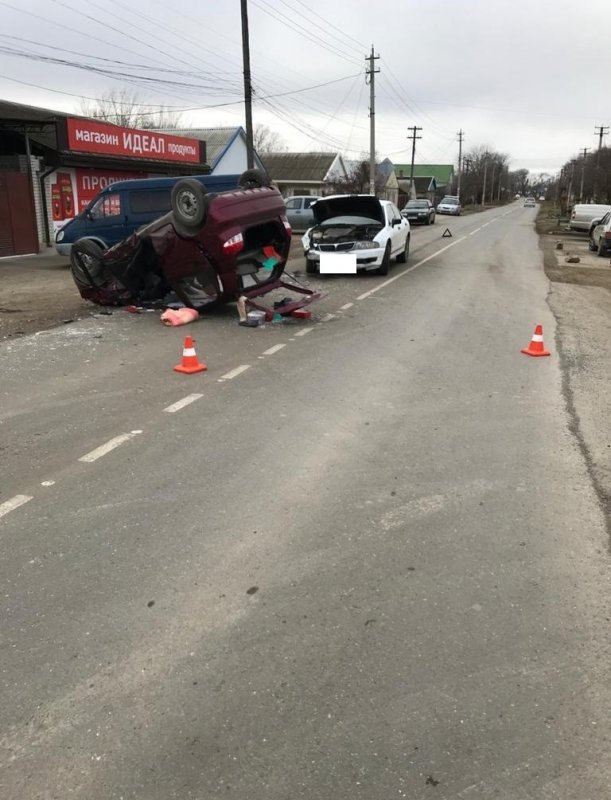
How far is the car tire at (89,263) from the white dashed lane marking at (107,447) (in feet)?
20.5

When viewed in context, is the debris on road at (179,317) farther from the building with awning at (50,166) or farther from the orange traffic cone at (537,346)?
the building with awning at (50,166)

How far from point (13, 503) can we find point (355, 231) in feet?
40.9

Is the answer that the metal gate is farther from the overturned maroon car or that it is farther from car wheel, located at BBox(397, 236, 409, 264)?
car wheel, located at BBox(397, 236, 409, 264)

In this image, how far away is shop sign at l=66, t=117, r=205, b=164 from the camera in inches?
808

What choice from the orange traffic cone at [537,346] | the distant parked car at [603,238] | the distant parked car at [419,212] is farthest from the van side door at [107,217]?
the distant parked car at [419,212]

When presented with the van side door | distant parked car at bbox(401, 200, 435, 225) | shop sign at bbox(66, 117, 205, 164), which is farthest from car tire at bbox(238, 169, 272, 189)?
distant parked car at bbox(401, 200, 435, 225)

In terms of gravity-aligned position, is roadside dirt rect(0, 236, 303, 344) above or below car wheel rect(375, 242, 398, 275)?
below


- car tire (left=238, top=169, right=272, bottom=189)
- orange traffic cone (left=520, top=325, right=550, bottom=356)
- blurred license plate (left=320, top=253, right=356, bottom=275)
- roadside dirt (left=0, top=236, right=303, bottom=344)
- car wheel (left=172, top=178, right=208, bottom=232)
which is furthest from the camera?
blurred license plate (left=320, top=253, right=356, bottom=275)

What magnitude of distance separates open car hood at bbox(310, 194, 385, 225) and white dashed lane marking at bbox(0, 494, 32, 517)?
12.3 meters

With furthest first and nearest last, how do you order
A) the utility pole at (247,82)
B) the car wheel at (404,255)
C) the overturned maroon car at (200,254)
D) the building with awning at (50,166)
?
the utility pole at (247,82) → the building with awning at (50,166) → the car wheel at (404,255) → the overturned maroon car at (200,254)

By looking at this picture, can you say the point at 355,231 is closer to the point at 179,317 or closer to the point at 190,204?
the point at 179,317

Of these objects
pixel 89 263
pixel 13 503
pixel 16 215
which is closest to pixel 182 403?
pixel 13 503

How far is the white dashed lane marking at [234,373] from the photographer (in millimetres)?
7164

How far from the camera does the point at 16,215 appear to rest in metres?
19.1
